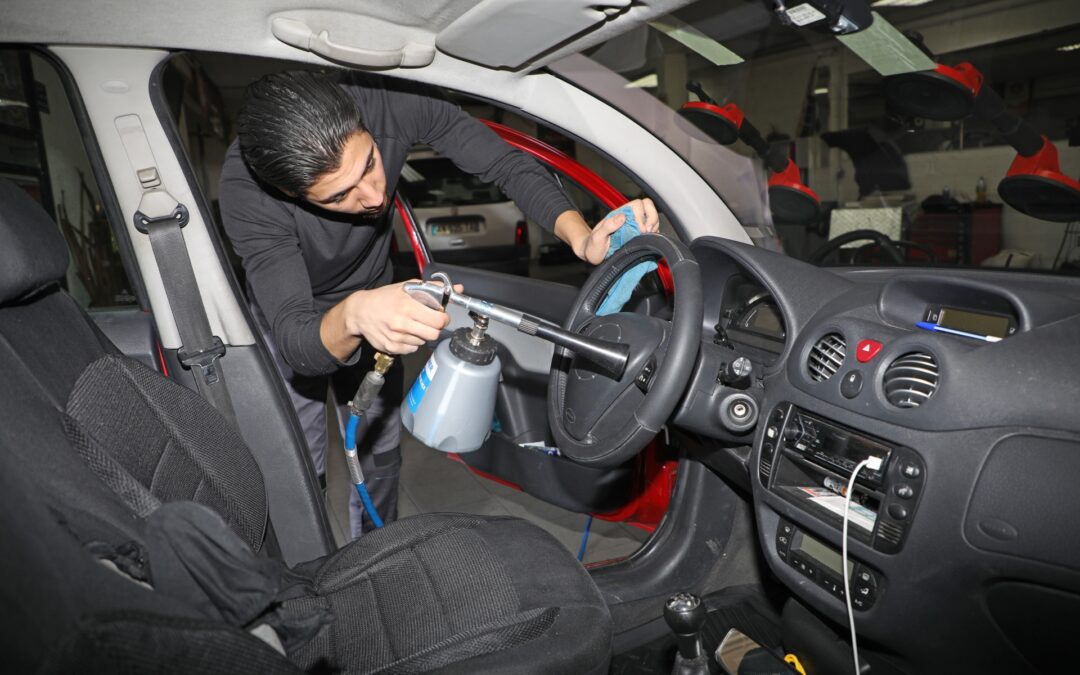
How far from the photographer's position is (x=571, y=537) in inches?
97.0

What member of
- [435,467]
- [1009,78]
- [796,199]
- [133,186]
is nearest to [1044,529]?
[796,199]

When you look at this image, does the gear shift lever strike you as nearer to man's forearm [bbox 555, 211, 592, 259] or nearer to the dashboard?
the dashboard

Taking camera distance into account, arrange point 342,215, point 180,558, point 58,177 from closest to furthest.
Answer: point 180,558
point 342,215
point 58,177

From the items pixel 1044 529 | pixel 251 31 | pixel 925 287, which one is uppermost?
pixel 251 31

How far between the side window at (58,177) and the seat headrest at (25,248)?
59.4 inches

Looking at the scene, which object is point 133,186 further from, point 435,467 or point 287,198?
point 435,467

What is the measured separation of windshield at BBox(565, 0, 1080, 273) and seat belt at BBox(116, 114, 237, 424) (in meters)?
0.88

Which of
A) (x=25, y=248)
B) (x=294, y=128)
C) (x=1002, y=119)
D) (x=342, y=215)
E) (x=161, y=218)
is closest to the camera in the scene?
(x=25, y=248)

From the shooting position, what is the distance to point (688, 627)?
3.77ft

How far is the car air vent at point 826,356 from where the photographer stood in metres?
1.12

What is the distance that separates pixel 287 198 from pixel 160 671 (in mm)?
1206

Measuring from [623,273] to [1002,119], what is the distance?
0.93 metres

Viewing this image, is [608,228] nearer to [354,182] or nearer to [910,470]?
[354,182]

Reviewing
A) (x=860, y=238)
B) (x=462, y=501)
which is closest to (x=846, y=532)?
(x=860, y=238)
